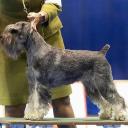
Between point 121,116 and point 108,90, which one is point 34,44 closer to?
point 108,90

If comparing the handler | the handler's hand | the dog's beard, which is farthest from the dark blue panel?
the dog's beard

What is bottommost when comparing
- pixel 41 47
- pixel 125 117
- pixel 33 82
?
pixel 125 117

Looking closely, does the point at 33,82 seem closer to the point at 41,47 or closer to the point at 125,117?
the point at 41,47

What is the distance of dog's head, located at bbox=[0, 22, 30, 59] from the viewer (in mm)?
2912

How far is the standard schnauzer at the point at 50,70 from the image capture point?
9.62 feet

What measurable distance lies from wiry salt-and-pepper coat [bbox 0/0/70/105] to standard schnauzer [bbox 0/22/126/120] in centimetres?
34

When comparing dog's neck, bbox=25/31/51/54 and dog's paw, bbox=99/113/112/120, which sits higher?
dog's neck, bbox=25/31/51/54

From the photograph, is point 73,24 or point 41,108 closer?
point 41,108

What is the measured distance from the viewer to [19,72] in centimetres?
335

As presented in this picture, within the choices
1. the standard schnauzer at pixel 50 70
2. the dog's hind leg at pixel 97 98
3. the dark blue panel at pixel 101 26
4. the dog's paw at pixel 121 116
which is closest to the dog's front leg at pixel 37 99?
the standard schnauzer at pixel 50 70

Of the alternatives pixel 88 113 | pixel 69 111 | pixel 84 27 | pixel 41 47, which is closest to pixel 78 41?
pixel 84 27

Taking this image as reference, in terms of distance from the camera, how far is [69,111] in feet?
11.2

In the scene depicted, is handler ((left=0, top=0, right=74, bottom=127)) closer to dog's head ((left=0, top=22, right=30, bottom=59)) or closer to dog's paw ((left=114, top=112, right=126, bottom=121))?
dog's head ((left=0, top=22, right=30, bottom=59))

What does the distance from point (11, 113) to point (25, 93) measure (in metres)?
0.16
